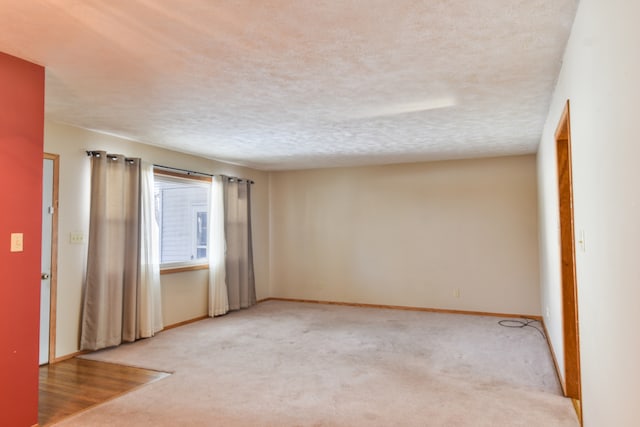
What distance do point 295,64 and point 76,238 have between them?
309cm

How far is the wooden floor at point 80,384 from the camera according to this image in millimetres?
2924

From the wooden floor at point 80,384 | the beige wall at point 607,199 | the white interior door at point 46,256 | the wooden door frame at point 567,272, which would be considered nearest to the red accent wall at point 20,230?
the wooden floor at point 80,384

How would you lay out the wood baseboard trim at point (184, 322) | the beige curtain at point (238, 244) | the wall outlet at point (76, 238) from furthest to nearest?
1. the beige curtain at point (238, 244)
2. the wood baseboard trim at point (184, 322)
3. the wall outlet at point (76, 238)

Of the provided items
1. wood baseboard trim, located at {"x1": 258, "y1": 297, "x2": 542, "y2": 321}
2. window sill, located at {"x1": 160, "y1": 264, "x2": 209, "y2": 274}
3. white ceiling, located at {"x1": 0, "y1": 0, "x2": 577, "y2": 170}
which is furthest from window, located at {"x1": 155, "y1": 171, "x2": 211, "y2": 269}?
wood baseboard trim, located at {"x1": 258, "y1": 297, "x2": 542, "y2": 321}

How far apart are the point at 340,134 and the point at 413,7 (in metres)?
2.59

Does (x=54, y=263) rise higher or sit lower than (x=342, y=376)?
higher

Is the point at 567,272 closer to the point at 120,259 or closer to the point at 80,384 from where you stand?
the point at 80,384

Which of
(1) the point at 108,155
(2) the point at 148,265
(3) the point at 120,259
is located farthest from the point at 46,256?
(1) the point at 108,155

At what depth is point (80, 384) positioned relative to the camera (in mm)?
3367

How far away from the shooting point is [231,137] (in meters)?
4.61

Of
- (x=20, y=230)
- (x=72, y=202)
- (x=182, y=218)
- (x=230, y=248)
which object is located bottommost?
(x=230, y=248)

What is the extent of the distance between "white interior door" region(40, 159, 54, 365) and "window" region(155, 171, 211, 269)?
1.33m

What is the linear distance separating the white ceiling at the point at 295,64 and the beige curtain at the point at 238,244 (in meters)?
1.80

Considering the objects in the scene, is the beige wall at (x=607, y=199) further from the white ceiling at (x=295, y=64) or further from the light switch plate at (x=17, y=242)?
the light switch plate at (x=17, y=242)
